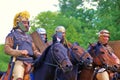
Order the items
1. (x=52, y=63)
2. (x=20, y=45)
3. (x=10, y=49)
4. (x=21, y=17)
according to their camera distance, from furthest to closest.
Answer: (x=21, y=17), (x=20, y=45), (x=10, y=49), (x=52, y=63)

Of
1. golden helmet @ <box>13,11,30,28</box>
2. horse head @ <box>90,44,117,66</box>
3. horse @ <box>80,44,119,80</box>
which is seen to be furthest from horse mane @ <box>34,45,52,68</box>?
horse head @ <box>90,44,117,66</box>

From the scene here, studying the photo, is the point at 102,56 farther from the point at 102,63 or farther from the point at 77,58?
the point at 77,58

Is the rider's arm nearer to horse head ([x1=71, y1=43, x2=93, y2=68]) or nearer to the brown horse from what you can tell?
horse head ([x1=71, y1=43, x2=93, y2=68])

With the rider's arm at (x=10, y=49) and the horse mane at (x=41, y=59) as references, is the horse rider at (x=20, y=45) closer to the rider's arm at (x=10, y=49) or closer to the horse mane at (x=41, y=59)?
the rider's arm at (x=10, y=49)

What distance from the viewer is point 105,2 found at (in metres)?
26.6

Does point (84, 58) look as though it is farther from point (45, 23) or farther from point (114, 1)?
point (45, 23)

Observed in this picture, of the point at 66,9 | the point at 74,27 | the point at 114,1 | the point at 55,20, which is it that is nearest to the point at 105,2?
the point at 114,1

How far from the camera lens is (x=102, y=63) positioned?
453 inches

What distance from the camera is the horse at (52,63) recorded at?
8633 millimetres

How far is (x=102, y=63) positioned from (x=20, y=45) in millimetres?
2764

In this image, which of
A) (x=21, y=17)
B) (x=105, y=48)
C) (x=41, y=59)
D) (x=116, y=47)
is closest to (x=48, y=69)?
(x=41, y=59)

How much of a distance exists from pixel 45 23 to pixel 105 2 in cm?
2664

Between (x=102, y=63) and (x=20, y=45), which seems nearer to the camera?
(x=20, y=45)

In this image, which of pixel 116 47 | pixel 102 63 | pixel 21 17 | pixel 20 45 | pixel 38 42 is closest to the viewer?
pixel 20 45
